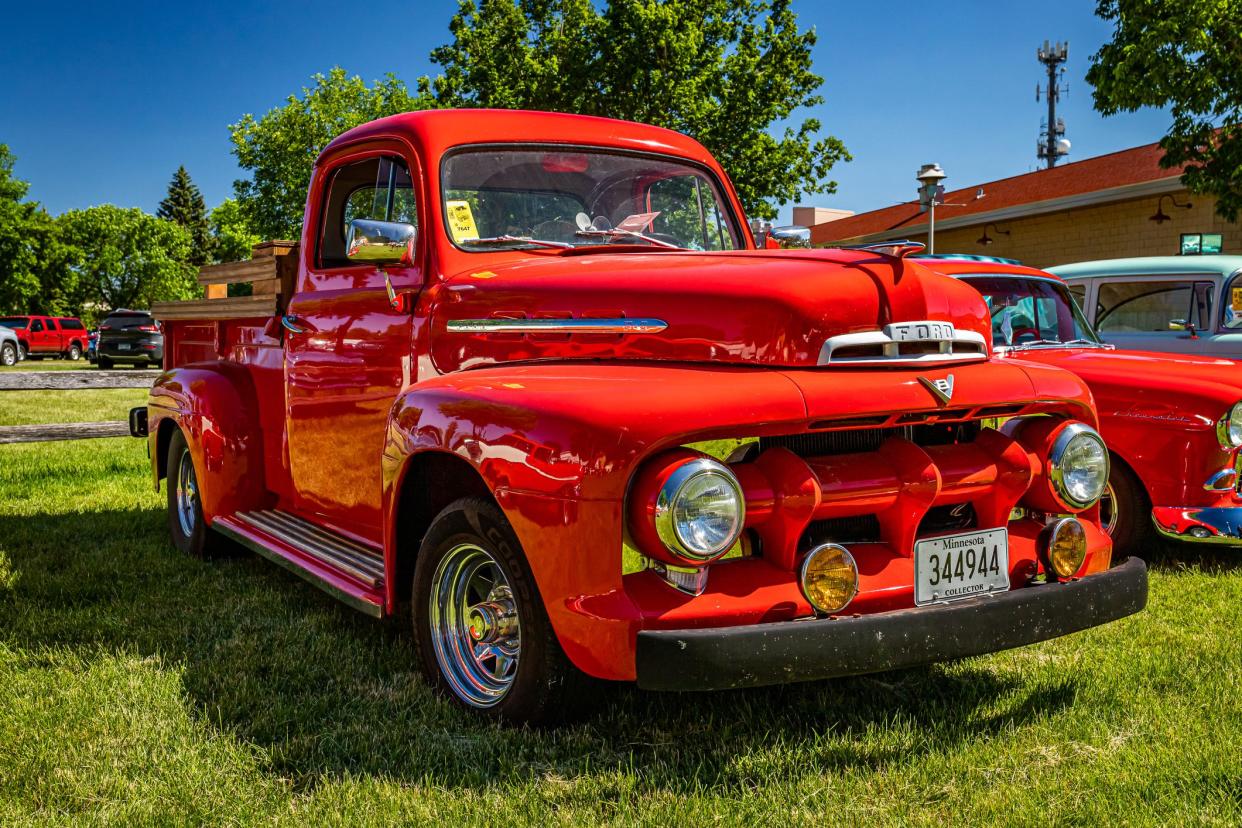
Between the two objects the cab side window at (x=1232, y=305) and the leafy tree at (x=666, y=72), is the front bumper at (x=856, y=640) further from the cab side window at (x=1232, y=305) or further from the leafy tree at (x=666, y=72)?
the leafy tree at (x=666, y=72)

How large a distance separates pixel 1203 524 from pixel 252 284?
4864 millimetres

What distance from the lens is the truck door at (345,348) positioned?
3.89 m

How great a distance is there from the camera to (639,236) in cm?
397

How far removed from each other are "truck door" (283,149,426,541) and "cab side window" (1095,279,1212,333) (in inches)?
247

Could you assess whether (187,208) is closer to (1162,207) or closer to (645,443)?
(1162,207)

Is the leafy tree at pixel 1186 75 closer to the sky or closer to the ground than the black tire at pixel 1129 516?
closer to the sky

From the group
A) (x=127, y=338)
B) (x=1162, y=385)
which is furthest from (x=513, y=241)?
(x=127, y=338)


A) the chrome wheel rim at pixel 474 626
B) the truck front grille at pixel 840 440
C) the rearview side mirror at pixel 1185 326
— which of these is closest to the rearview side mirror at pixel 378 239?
the chrome wheel rim at pixel 474 626

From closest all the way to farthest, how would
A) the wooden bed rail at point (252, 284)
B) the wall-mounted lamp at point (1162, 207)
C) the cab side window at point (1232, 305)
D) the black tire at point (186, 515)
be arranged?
A: 1. the wooden bed rail at point (252, 284)
2. the black tire at point (186, 515)
3. the cab side window at point (1232, 305)
4. the wall-mounted lamp at point (1162, 207)

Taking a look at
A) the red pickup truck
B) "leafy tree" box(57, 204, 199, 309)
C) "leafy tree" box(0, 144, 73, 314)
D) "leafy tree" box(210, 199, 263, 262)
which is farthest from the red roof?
"leafy tree" box(57, 204, 199, 309)

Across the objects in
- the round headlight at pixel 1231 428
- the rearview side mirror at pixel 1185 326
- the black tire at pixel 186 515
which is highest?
the rearview side mirror at pixel 1185 326

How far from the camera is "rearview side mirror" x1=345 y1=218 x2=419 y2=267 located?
353cm

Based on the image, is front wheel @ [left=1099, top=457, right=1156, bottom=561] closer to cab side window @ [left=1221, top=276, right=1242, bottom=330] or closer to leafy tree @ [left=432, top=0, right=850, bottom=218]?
cab side window @ [left=1221, top=276, right=1242, bottom=330]

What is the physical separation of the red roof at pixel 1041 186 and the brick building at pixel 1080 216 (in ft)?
0.11
